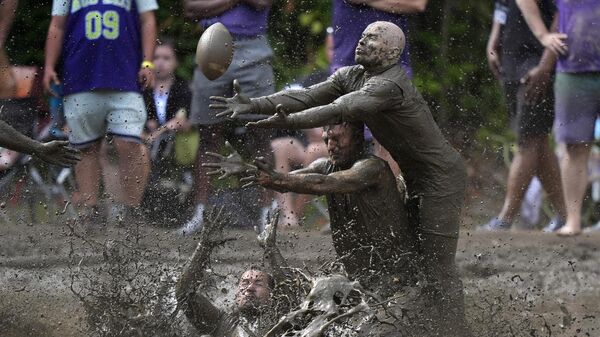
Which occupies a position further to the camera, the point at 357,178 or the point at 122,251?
the point at 122,251

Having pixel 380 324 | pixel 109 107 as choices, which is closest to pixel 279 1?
pixel 109 107

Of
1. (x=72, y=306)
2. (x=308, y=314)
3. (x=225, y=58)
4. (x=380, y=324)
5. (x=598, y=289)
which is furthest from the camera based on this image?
(x=598, y=289)

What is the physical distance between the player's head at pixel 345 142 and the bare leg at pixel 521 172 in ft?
11.3

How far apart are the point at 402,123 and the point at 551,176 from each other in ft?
A: 11.4

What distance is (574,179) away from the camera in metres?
11.8

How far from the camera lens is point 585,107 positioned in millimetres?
11867

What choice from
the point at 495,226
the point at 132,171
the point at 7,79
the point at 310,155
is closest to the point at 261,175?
the point at 310,155

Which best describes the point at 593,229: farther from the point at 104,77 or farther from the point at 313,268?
the point at 104,77

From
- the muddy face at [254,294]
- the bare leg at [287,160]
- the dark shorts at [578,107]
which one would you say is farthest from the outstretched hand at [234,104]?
the dark shorts at [578,107]

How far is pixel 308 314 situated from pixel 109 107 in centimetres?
437

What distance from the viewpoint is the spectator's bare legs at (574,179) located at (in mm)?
11766

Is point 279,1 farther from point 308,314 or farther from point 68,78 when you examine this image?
point 308,314

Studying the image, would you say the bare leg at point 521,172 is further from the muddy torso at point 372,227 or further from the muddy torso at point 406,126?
the muddy torso at point 372,227

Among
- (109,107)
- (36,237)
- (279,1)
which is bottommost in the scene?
(36,237)
